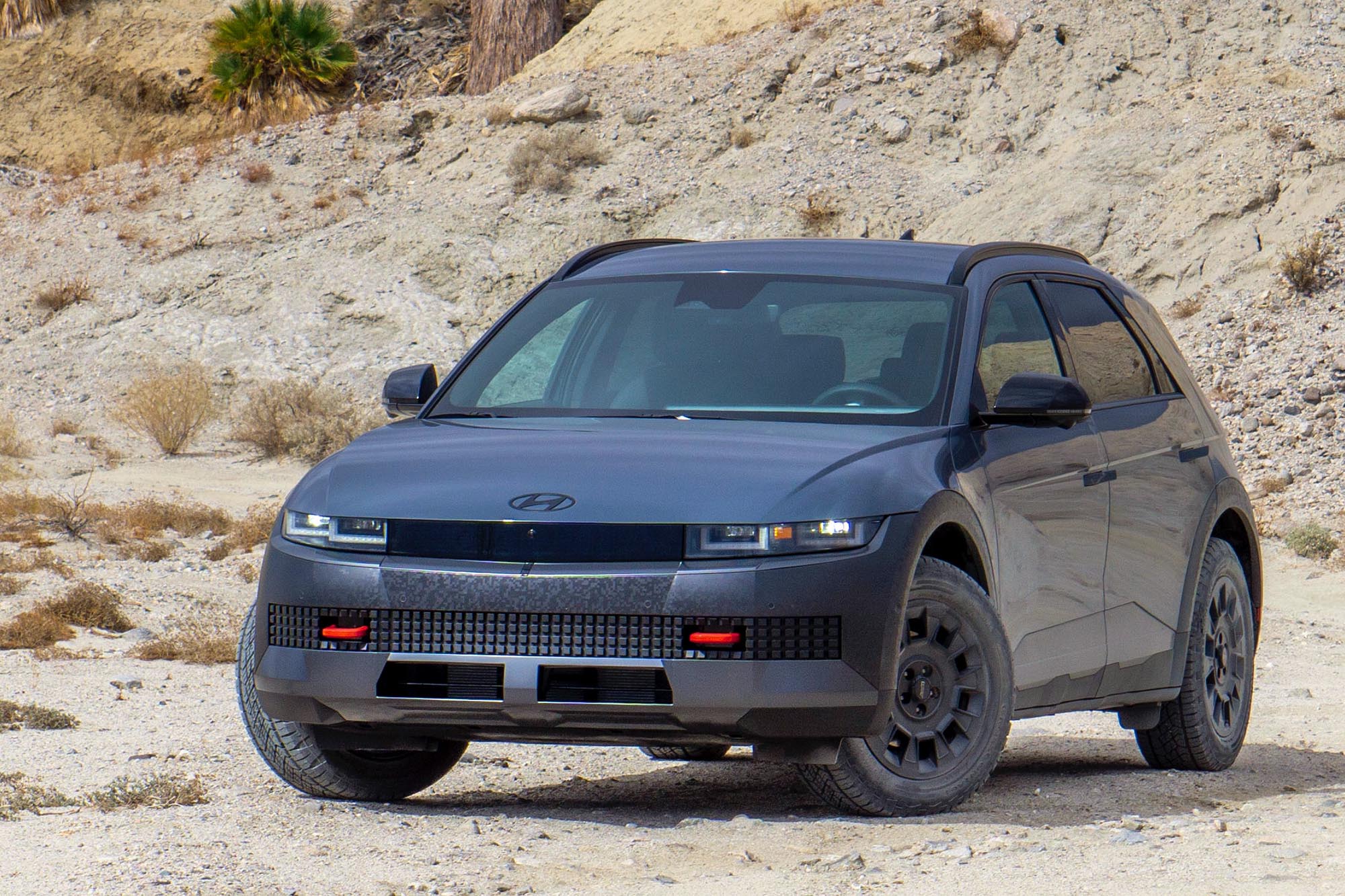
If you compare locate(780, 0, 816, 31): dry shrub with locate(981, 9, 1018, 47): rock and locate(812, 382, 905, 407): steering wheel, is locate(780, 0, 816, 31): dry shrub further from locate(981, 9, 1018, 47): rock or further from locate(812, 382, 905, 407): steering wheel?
locate(812, 382, 905, 407): steering wheel

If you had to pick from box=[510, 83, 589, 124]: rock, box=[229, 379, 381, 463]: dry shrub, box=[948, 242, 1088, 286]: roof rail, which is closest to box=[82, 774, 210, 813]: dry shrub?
box=[948, 242, 1088, 286]: roof rail

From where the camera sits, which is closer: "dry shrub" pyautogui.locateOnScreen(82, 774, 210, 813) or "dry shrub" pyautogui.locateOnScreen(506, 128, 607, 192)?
"dry shrub" pyautogui.locateOnScreen(82, 774, 210, 813)

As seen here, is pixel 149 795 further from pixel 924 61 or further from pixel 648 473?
pixel 924 61

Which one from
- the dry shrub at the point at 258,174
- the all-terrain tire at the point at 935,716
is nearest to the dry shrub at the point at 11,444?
the dry shrub at the point at 258,174

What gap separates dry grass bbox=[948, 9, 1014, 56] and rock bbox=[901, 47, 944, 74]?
0.29 meters

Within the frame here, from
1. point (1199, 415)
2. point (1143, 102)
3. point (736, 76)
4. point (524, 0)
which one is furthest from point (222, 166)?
point (1199, 415)

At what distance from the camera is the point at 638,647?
15.4ft

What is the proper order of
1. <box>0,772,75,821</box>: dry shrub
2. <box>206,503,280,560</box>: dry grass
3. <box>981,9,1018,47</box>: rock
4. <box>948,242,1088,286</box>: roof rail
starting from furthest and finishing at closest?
<box>981,9,1018,47</box>: rock < <box>206,503,280,560</box>: dry grass < <box>948,242,1088,286</box>: roof rail < <box>0,772,75,821</box>: dry shrub

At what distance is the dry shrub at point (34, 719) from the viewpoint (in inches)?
297

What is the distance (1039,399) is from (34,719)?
4528 mm

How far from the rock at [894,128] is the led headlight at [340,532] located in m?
24.9

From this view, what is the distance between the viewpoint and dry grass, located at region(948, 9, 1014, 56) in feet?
98.0

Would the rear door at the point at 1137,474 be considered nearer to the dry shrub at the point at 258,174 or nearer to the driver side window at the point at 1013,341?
the driver side window at the point at 1013,341

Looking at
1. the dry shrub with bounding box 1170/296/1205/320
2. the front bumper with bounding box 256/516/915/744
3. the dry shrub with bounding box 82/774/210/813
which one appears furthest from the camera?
the dry shrub with bounding box 1170/296/1205/320
